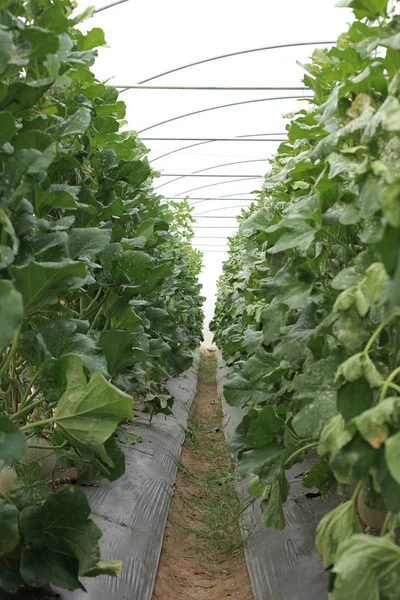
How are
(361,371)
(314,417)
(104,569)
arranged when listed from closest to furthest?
(361,371)
(314,417)
(104,569)

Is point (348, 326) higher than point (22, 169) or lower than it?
lower

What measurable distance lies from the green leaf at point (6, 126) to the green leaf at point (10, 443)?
0.63 m

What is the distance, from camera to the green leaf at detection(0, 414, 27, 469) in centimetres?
132

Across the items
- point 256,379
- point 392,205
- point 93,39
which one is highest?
point 93,39

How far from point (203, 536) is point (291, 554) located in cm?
109

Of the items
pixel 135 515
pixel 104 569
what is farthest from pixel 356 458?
pixel 135 515

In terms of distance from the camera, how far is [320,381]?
1.57 metres

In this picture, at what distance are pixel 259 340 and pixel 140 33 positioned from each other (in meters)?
6.28

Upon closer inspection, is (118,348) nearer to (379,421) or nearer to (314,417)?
(314,417)

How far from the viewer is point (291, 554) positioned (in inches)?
92.6

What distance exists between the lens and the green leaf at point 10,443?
132 cm

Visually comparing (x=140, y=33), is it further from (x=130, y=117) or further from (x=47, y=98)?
(x=47, y=98)

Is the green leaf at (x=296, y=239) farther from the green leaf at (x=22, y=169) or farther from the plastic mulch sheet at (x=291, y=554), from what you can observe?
the plastic mulch sheet at (x=291, y=554)

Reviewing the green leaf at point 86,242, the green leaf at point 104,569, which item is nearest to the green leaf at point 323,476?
the green leaf at point 104,569
